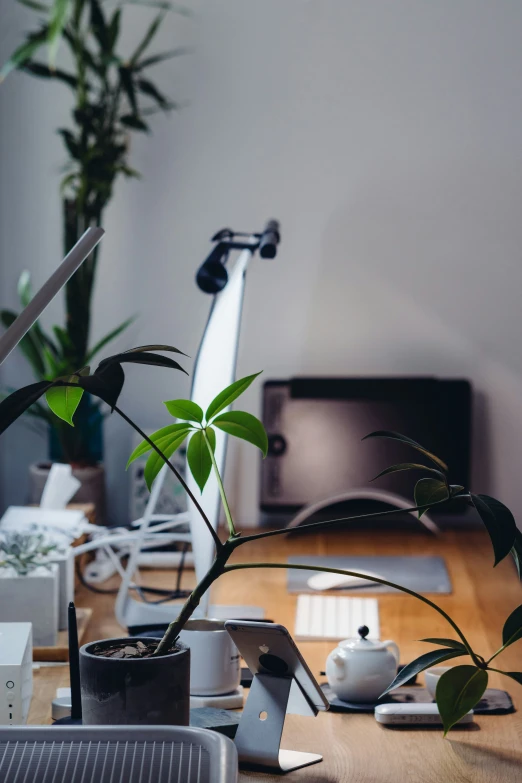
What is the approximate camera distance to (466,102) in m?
2.50

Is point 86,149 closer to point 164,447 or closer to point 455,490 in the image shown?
point 164,447

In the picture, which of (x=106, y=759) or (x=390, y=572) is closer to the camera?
(x=106, y=759)

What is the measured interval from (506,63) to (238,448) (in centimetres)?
124

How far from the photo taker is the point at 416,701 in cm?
125

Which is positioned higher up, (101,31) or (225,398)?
(101,31)

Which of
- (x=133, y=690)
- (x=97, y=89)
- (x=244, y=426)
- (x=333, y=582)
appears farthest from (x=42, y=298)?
(x=97, y=89)

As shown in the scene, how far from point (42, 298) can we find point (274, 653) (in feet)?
1.50

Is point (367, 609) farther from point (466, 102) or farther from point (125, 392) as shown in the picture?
point (466, 102)

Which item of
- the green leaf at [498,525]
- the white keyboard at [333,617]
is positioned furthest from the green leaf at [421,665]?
the white keyboard at [333,617]

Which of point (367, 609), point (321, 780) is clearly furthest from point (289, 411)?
point (321, 780)

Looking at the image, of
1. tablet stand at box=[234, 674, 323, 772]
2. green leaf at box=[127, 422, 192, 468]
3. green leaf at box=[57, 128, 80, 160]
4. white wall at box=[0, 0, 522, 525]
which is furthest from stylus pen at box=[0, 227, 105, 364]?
white wall at box=[0, 0, 522, 525]

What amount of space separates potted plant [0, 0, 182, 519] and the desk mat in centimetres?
121

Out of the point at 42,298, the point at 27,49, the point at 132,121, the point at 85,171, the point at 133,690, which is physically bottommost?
the point at 133,690

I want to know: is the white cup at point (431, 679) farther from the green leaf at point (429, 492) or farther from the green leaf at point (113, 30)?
the green leaf at point (113, 30)
